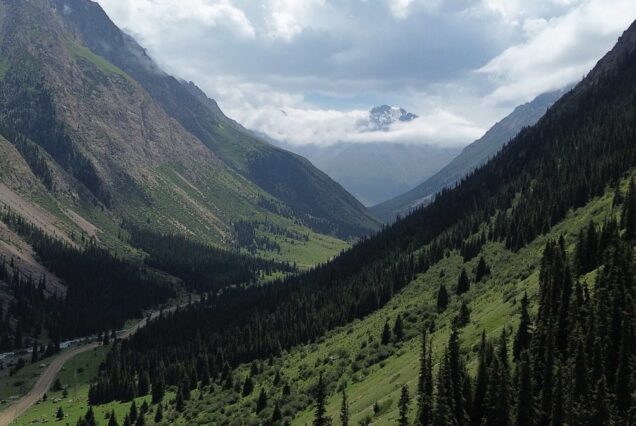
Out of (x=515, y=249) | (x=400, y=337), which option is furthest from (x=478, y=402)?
→ (x=515, y=249)

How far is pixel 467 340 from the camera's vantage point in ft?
297

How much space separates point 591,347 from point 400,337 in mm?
68207

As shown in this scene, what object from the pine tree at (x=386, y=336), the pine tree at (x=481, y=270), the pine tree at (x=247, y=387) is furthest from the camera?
the pine tree at (x=481, y=270)

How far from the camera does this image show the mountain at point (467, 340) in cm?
6231

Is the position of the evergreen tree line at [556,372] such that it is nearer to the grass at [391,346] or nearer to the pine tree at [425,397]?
the pine tree at [425,397]

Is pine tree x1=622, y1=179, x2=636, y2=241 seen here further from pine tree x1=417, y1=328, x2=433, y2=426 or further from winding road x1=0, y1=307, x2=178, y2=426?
winding road x1=0, y1=307, x2=178, y2=426

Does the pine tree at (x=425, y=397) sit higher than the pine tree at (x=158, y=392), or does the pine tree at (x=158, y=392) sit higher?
the pine tree at (x=425, y=397)

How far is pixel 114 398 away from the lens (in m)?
159

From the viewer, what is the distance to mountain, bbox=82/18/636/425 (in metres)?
62.3

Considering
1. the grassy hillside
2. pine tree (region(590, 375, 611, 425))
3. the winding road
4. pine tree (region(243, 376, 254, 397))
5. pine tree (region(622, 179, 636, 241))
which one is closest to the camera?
pine tree (region(590, 375, 611, 425))

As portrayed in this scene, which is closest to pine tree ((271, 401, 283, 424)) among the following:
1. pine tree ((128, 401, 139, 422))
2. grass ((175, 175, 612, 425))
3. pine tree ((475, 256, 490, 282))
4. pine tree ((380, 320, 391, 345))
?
grass ((175, 175, 612, 425))

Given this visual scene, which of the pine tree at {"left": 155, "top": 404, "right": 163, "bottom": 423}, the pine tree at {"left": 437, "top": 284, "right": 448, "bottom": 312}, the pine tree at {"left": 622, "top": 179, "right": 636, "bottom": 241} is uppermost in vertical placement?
the pine tree at {"left": 622, "top": 179, "right": 636, "bottom": 241}

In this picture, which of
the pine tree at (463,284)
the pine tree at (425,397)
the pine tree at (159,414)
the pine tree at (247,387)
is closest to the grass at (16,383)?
the pine tree at (159,414)

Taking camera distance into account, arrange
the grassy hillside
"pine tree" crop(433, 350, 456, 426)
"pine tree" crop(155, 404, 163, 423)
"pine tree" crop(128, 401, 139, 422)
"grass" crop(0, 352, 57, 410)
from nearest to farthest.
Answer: "pine tree" crop(433, 350, 456, 426), the grassy hillside, "pine tree" crop(155, 404, 163, 423), "pine tree" crop(128, 401, 139, 422), "grass" crop(0, 352, 57, 410)
